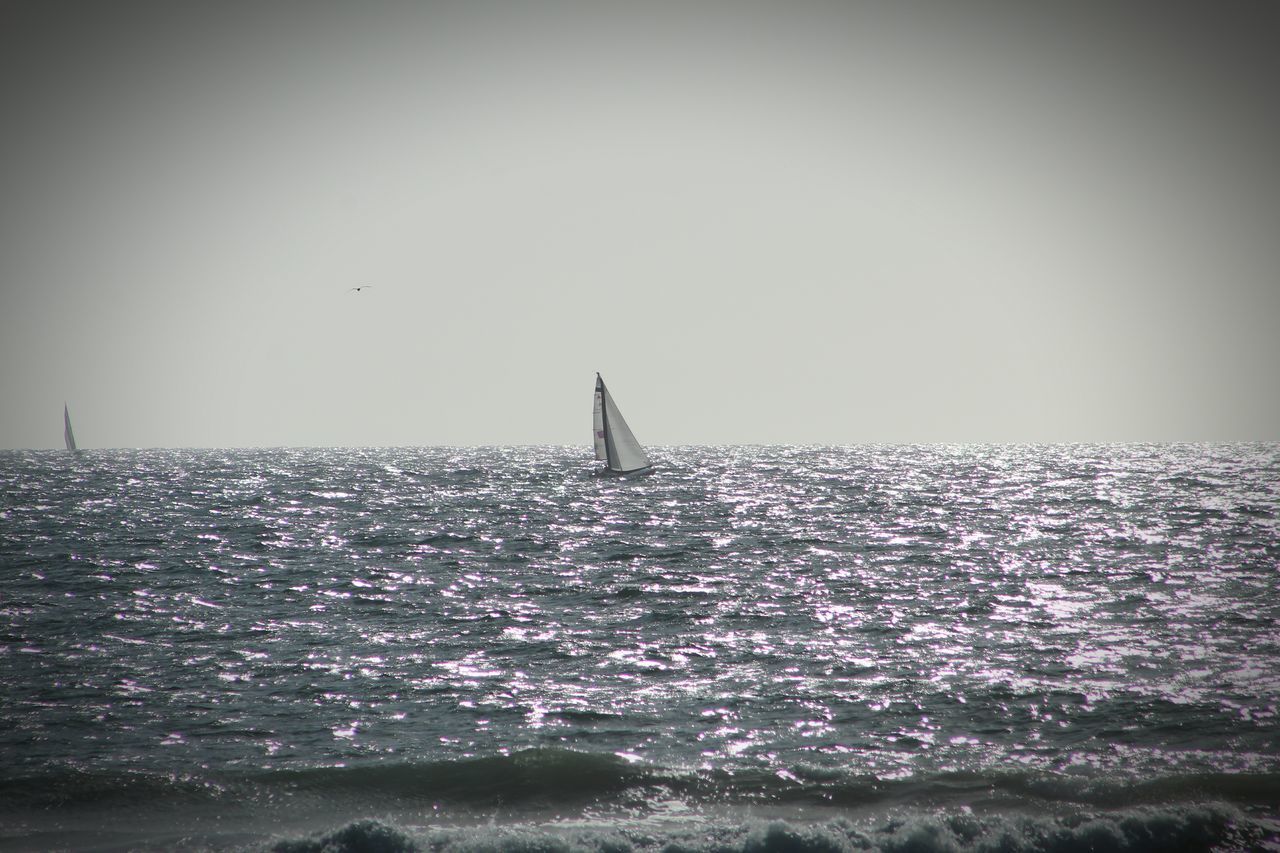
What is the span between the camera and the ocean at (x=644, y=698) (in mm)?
9969

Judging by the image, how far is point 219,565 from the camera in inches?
1153

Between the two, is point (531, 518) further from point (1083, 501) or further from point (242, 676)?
point (1083, 501)

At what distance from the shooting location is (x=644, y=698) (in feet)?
46.9

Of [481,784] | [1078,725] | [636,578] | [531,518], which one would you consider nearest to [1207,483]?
[531,518]

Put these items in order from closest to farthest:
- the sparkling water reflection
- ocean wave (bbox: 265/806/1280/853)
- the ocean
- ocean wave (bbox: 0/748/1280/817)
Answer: ocean wave (bbox: 265/806/1280/853) < the ocean < ocean wave (bbox: 0/748/1280/817) < the sparkling water reflection

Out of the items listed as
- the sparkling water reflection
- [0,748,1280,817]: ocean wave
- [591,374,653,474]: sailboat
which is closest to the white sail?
[591,374,653,474]: sailboat

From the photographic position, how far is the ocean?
9969mm

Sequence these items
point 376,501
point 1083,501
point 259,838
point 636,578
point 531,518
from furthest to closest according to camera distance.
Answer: point 376,501 → point 1083,501 → point 531,518 → point 636,578 → point 259,838

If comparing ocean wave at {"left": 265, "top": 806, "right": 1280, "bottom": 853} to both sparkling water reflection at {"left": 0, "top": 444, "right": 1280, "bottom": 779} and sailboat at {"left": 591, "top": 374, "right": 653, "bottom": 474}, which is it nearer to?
sparkling water reflection at {"left": 0, "top": 444, "right": 1280, "bottom": 779}

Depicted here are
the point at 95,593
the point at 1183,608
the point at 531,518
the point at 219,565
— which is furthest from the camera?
the point at 531,518

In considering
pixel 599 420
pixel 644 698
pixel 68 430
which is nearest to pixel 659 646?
pixel 644 698

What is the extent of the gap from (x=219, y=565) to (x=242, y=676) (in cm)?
1537

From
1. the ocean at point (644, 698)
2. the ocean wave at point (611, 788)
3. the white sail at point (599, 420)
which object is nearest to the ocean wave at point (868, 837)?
the ocean at point (644, 698)

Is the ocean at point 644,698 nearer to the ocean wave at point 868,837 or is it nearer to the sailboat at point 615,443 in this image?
the ocean wave at point 868,837
